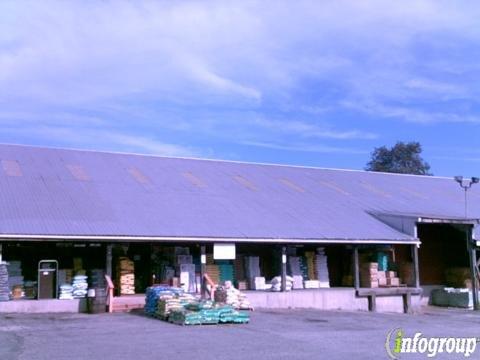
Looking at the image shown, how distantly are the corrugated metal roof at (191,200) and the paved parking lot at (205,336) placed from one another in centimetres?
299

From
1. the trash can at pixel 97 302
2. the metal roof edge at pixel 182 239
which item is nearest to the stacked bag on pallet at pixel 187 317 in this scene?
the trash can at pixel 97 302

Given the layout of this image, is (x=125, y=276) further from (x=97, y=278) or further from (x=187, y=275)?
(x=187, y=275)

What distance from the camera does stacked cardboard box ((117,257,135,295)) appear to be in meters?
20.8

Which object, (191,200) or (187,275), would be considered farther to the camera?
(191,200)

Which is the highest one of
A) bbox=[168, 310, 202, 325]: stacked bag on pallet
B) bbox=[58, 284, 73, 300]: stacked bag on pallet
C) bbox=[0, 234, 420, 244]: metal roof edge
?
bbox=[0, 234, 420, 244]: metal roof edge

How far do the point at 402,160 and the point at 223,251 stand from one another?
50840mm

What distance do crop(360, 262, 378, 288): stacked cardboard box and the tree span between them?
145ft

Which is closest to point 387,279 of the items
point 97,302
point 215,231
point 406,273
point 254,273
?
point 406,273

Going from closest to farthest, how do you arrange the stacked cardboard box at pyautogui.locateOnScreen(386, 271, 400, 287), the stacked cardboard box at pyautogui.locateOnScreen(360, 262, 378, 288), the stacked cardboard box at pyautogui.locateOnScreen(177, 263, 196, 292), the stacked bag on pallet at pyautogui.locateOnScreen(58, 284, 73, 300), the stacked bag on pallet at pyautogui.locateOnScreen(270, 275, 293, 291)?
the stacked bag on pallet at pyautogui.locateOnScreen(58, 284, 73, 300)
the stacked cardboard box at pyautogui.locateOnScreen(177, 263, 196, 292)
the stacked bag on pallet at pyautogui.locateOnScreen(270, 275, 293, 291)
the stacked cardboard box at pyautogui.locateOnScreen(360, 262, 378, 288)
the stacked cardboard box at pyautogui.locateOnScreen(386, 271, 400, 287)

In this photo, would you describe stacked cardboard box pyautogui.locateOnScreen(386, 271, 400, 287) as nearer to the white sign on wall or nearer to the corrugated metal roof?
the corrugated metal roof

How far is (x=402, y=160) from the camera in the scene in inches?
2689

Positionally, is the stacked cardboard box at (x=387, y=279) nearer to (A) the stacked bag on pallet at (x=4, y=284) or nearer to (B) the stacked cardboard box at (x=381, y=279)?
(B) the stacked cardboard box at (x=381, y=279)

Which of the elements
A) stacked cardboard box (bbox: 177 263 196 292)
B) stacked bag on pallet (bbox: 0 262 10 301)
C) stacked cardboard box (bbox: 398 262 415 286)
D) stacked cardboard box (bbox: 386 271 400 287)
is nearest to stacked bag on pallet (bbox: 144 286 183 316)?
stacked cardboard box (bbox: 177 263 196 292)

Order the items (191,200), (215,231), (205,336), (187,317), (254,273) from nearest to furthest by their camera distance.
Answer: (205,336)
(187,317)
(215,231)
(254,273)
(191,200)
